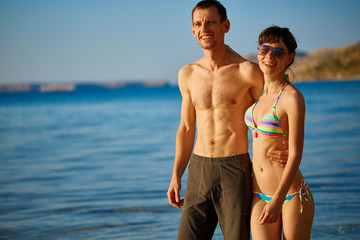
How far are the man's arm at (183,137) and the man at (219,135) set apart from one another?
0.09 meters

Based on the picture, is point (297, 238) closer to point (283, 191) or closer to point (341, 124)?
point (283, 191)

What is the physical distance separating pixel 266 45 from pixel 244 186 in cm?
108

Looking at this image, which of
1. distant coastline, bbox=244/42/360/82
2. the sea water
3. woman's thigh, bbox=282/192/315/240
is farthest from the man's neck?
distant coastline, bbox=244/42/360/82

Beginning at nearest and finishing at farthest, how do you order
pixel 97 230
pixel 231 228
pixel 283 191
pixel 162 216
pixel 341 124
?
pixel 283 191 → pixel 231 228 → pixel 97 230 → pixel 162 216 → pixel 341 124

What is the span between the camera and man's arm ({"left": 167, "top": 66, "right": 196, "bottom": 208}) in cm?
416

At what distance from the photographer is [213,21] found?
153 inches

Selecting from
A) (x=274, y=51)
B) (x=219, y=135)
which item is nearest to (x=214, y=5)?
(x=274, y=51)

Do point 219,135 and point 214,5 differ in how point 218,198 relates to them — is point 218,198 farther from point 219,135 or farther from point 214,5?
point 214,5

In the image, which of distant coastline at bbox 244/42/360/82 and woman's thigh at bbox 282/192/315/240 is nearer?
woman's thigh at bbox 282/192/315/240

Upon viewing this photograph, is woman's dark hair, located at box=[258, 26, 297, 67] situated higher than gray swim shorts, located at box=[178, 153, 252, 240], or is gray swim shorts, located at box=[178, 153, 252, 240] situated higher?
woman's dark hair, located at box=[258, 26, 297, 67]

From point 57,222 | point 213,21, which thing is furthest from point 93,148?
point 213,21

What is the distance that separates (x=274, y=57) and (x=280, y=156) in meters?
0.69

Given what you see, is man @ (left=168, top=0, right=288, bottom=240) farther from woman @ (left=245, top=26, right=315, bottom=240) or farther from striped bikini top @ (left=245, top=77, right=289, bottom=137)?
striped bikini top @ (left=245, top=77, right=289, bottom=137)

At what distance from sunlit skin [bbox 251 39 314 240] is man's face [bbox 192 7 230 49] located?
57cm
